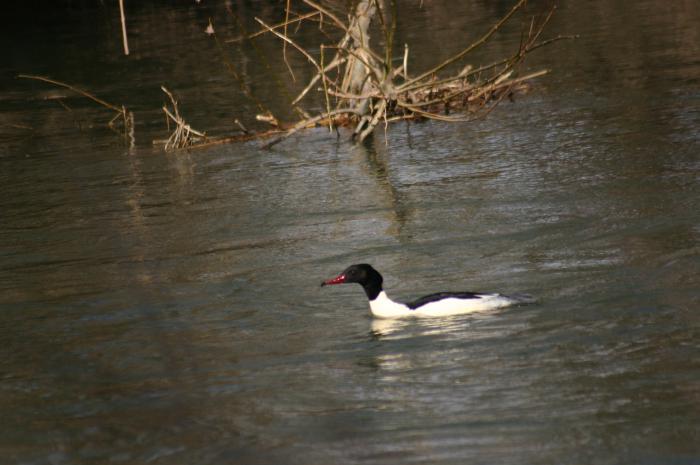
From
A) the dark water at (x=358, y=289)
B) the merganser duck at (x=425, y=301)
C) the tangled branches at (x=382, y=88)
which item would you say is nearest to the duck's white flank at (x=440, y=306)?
the merganser duck at (x=425, y=301)

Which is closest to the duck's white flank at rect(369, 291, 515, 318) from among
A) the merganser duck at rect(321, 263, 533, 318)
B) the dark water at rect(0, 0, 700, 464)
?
the merganser duck at rect(321, 263, 533, 318)

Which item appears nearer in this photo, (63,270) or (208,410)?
(208,410)

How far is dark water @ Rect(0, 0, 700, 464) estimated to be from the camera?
792cm

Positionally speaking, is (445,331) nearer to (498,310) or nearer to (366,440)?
(498,310)

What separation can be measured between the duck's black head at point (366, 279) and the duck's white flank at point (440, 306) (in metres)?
0.06

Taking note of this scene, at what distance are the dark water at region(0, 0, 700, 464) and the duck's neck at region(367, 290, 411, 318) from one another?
205 millimetres

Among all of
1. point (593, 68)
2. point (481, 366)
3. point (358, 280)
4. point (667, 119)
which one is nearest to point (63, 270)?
point (358, 280)

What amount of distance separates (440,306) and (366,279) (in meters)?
0.74

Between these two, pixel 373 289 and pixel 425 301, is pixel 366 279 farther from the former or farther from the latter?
pixel 425 301

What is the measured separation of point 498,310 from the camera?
10.2 metres

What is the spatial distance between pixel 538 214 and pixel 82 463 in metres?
6.95

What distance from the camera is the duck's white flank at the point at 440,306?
10086 mm

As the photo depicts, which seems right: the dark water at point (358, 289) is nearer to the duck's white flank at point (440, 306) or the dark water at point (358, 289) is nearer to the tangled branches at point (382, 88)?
the duck's white flank at point (440, 306)

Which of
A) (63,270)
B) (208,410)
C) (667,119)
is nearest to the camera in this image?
(208,410)
